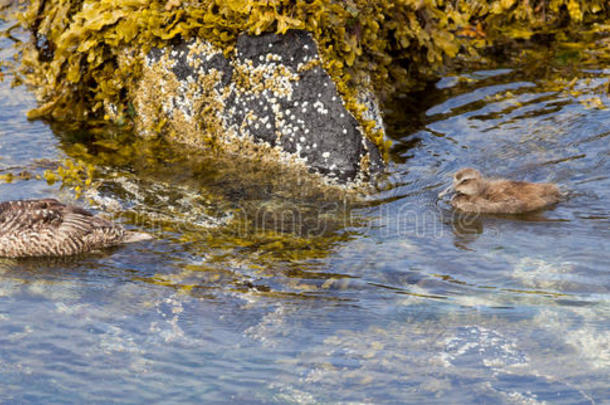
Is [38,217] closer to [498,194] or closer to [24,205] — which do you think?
[24,205]

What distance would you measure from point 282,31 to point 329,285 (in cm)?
343

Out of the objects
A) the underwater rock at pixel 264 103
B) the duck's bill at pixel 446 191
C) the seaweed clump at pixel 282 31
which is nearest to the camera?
the duck's bill at pixel 446 191

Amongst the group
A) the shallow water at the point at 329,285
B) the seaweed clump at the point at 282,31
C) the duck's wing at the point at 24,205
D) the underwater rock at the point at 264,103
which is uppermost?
the seaweed clump at the point at 282,31

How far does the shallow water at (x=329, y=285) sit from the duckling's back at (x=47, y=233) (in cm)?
16

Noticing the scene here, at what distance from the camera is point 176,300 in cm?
646

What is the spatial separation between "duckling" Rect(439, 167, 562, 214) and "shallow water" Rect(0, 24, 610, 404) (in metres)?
0.12

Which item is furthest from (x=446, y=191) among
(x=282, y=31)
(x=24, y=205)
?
(x=24, y=205)

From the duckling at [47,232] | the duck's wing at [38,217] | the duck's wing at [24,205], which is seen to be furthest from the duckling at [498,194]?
the duck's wing at [24,205]

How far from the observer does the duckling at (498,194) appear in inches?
312

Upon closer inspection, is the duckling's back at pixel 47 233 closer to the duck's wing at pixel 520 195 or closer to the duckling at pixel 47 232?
the duckling at pixel 47 232

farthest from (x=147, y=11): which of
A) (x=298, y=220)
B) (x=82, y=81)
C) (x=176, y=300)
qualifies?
(x=176, y=300)

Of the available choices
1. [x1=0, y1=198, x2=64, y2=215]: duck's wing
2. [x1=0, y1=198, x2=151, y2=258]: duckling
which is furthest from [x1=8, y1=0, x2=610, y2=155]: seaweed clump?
[x1=0, y1=198, x2=151, y2=258]: duckling

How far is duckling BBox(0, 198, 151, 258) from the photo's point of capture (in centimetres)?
735

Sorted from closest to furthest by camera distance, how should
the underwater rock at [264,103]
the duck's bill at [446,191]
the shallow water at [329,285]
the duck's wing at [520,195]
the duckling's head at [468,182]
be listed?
the shallow water at [329,285]
the duck's wing at [520,195]
the duckling's head at [468,182]
the duck's bill at [446,191]
the underwater rock at [264,103]
